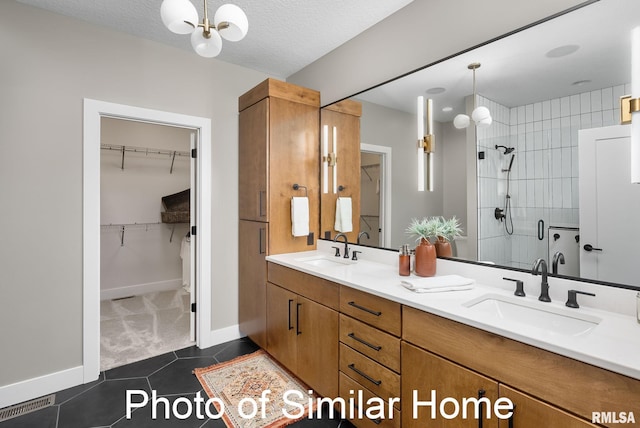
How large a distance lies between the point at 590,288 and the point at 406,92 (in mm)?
1542

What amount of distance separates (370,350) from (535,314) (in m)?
0.79

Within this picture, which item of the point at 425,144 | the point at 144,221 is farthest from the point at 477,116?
the point at 144,221

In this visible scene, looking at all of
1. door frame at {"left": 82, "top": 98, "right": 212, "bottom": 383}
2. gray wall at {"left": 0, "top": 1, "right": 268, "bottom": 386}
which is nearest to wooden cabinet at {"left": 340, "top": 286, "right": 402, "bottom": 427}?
door frame at {"left": 82, "top": 98, "right": 212, "bottom": 383}

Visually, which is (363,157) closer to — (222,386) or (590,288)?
(590,288)

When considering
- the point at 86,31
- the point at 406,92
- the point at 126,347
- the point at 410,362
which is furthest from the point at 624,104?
the point at 126,347

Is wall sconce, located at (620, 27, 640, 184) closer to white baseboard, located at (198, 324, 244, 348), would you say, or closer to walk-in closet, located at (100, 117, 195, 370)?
white baseboard, located at (198, 324, 244, 348)

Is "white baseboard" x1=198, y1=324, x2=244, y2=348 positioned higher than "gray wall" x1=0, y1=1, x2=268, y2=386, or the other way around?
"gray wall" x1=0, y1=1, x2=268, y2=386

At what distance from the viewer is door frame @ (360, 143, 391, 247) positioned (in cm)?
233

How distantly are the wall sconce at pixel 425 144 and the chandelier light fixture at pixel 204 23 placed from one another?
1.19 m

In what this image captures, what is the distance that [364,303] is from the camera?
65.6 inches

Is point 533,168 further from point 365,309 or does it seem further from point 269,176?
point 269,176

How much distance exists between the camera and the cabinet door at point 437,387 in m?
1.16

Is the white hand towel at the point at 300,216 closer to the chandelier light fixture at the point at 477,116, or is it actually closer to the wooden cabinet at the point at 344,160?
the wooden cabinet at the point at 344,160

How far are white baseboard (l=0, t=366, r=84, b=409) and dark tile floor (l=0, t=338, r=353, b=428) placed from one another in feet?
0.20
